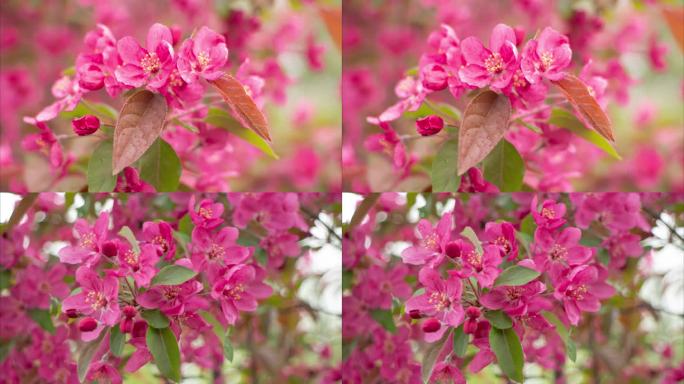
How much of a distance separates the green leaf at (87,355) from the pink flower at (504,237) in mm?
607

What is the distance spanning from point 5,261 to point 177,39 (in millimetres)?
574

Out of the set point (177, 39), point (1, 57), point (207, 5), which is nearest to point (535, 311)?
point (177, 39)

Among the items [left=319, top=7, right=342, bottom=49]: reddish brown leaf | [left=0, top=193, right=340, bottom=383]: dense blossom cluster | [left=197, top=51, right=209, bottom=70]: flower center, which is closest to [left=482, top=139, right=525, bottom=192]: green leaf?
[left=0, top=193, right=340, bottom=383]: dense blossom cluster

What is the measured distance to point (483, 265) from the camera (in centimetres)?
114

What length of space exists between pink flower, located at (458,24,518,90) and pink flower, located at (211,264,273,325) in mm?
448

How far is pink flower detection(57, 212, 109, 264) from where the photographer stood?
117 cm

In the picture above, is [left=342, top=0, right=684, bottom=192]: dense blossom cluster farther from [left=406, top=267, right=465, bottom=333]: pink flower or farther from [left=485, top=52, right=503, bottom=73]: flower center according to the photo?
[left=406, top=267, right=465, bottom=333]: pink flower

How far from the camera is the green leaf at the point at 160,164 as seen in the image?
4.14 feet

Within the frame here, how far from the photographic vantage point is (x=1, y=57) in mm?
2539

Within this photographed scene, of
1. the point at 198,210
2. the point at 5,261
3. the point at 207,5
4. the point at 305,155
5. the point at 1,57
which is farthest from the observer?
the point at 305,155

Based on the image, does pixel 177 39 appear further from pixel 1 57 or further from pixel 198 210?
pixel 1 57

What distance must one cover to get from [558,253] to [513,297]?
11 centimetres

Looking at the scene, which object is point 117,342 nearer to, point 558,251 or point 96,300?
point 96,300

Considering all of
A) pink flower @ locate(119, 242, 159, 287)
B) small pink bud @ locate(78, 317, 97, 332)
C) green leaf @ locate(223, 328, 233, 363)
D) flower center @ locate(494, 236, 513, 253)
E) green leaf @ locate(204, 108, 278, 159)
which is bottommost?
green leaf @ locate(223, 328, 233, 363)
